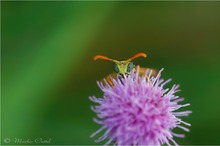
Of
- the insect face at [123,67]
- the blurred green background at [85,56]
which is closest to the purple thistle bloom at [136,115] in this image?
the insect face at [123,67]

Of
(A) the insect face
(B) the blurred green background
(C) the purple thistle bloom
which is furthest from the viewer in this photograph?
(B) the blurred green background

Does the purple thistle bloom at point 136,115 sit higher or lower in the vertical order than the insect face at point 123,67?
lower

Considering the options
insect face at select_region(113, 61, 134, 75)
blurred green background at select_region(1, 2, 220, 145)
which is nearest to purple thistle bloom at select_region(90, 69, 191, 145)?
insect face at select_region(113, 61, 134, 75)

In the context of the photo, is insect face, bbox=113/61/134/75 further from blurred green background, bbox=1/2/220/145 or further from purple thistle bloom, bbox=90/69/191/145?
blurred green background, bbox=1/2/220/145

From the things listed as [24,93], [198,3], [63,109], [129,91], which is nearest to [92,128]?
[63,109]

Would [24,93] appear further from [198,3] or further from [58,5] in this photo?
[198,3]

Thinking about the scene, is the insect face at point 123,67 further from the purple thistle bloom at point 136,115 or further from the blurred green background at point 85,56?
the blurred green background at point 85,56
